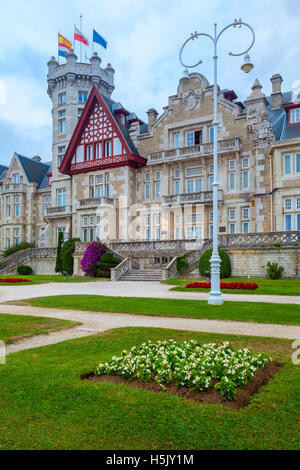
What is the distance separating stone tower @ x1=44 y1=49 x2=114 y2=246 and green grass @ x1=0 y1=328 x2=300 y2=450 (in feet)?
126

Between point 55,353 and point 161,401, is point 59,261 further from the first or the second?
point 161,401

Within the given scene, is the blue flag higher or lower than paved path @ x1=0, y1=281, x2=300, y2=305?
higher

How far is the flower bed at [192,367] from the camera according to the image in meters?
4.39

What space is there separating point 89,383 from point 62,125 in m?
45.0

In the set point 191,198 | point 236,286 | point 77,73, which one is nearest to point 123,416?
point 236,286

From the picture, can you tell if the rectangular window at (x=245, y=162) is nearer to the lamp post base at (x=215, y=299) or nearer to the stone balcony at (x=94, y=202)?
the stone balcony at (x=94, y=202)

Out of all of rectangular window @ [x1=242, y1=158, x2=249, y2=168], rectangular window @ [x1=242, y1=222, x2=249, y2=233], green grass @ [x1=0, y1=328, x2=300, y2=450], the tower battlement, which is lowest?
green grass @ [x1=0, y1=328, x2=300, y2=450]

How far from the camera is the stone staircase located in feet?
85.4

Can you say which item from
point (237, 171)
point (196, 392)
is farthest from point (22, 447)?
point (237, 171)

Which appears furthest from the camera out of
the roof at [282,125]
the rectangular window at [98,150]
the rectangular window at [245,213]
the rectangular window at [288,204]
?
the rectangular window at [98,150]

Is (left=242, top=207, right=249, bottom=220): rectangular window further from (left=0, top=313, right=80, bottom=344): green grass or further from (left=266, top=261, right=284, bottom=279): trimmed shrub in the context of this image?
(left=0, top=313, right=80, bottom=344): green grass

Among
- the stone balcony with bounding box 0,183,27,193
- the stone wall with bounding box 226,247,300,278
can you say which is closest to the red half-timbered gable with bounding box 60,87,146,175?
the stone balcony with bounding box 0,183,27,193

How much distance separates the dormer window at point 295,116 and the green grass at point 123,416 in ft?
94.2

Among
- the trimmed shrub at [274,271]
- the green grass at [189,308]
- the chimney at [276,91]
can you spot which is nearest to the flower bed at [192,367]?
the green grass at [189,308]
